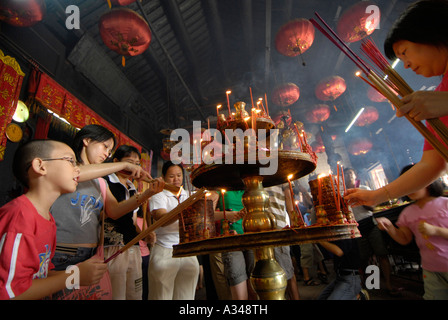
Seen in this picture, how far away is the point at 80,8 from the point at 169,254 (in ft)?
18.3

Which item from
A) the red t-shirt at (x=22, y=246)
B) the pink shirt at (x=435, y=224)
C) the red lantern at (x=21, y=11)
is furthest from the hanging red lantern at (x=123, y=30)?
the pink shirt at (x=435, y=224)

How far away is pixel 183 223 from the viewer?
138cm

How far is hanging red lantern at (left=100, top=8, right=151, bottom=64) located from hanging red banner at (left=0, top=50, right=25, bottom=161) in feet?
4.75

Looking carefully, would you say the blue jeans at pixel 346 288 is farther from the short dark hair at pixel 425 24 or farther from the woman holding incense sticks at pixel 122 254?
the short dark hair at pixel 425 24

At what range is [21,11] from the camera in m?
2.99

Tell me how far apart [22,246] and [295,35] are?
6.26 metres

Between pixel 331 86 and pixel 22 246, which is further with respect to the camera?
pixel 331 86

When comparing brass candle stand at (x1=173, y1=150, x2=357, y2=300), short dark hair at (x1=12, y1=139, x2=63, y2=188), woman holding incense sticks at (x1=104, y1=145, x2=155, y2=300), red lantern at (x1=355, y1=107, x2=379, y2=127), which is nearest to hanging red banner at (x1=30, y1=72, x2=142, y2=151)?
woman holding incense sticks at (x1=104, y1=145, x2=155, y2=300)

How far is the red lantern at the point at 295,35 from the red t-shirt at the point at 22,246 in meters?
6.11

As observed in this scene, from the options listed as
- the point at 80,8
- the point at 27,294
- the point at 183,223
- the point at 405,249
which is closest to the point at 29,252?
the point at 27,294

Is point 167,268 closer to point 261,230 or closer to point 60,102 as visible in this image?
point 261,230

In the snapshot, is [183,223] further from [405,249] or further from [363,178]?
[363,178]

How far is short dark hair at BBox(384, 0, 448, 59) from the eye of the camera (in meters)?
1.02

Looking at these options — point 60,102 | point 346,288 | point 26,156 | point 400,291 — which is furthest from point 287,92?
point 26,156
